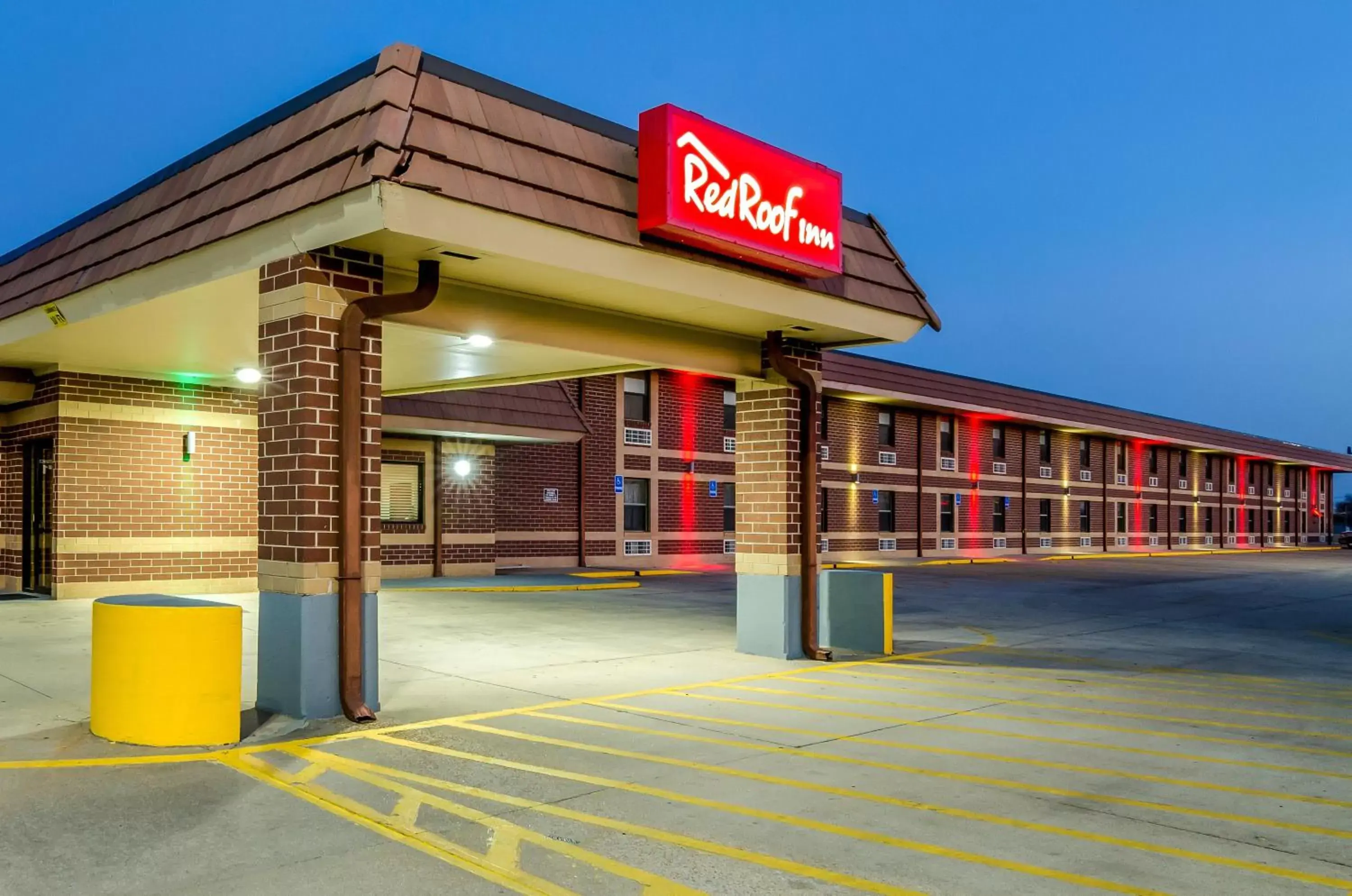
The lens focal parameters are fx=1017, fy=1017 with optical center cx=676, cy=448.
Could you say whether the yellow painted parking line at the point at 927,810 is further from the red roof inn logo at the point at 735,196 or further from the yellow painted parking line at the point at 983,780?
the red roof inn logo at the point at 735,196

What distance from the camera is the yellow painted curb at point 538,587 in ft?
66.0

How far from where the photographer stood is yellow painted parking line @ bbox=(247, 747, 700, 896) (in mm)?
4785

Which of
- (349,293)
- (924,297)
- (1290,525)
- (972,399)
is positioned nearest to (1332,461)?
(1290,525)

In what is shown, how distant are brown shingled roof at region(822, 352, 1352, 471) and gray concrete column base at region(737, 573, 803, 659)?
19737 mm

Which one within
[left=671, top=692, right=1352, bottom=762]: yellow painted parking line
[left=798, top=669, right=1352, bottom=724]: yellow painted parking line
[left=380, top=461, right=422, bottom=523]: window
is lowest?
[left=798, top=669, right=1352, bottom=724]: yellow painted parking line

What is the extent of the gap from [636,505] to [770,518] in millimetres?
18123

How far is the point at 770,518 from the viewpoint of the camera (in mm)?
12297

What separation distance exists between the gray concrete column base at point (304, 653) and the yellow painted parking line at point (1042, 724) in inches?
120

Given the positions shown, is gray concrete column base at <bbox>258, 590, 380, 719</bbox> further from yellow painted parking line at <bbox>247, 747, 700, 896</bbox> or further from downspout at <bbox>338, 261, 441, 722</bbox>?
yellow painted parking line at <bbox>247, 747, 700, 896</bbox>

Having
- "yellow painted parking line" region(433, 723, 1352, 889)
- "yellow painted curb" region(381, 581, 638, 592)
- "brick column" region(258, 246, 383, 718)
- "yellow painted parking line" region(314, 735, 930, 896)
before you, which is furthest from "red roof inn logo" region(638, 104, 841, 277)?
"yellow painted curb" region(381, 581, 638, 592)

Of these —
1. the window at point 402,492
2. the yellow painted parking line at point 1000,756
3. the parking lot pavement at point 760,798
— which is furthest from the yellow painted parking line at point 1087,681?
the window at point 402,492

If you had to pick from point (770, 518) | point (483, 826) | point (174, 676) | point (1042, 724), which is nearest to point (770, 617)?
point (770, 518)

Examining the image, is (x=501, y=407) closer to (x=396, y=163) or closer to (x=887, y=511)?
(x=396, y=163)

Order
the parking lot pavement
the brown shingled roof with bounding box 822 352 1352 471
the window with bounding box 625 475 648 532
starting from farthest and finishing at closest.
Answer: the brown shingled roof with bounding box 822 352 1352 471 → the window with bounding box 625 475 648 532 → the parking lot pavement
